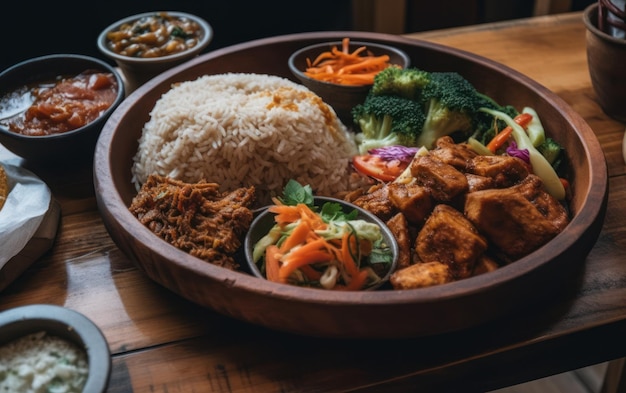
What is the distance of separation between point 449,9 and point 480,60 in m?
2.67

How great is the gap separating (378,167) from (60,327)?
5.37 feet

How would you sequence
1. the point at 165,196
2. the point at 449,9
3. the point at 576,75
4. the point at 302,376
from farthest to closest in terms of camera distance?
1. the point at 449,9
2. the point at 576,75
3. the point at 165,196
4. the point at 302,376

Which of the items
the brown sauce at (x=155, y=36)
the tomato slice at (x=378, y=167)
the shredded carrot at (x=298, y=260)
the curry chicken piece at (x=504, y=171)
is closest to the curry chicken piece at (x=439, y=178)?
the curry chicken piece at (x=504, y=171)

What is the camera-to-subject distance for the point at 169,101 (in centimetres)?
293

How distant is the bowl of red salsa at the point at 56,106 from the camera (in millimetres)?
2814

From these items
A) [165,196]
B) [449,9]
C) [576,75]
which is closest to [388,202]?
[165,196]

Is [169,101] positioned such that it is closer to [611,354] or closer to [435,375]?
[435,375]

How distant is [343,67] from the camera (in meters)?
3.34

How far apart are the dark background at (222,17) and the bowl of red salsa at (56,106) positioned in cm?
195

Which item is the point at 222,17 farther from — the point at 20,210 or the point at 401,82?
the point at 20,210

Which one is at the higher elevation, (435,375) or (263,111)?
(263,111)

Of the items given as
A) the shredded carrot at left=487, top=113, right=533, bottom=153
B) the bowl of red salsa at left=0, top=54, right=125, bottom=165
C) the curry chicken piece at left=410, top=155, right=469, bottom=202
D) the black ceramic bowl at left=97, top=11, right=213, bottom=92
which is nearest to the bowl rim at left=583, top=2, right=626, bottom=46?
the shredded carrot at left=487, top=113, right=533, bottom=153

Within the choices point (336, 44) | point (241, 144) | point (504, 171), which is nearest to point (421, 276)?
point (504, 171)

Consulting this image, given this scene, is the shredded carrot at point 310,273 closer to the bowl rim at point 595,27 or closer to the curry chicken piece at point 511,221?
the curry chicken piece at point 511,221
